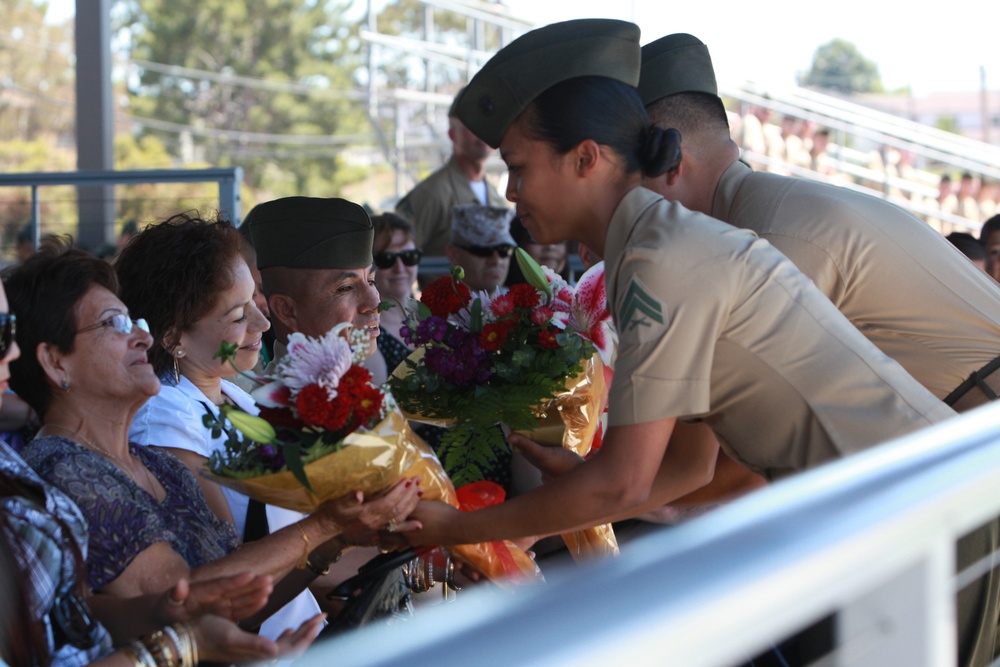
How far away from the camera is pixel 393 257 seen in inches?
190

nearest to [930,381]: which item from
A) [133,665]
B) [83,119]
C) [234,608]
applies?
[234,608]

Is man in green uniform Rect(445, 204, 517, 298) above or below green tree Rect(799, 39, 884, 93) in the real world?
below

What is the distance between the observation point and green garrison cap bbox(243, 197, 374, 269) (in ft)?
10.7

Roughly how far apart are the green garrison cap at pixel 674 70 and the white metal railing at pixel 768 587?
1733 millimetres

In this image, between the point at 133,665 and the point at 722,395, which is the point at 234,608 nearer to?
the point at 133,665

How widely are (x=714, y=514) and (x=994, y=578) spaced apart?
155 cm

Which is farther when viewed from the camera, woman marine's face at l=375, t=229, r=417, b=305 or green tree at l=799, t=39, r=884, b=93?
green tree at l=799, t=39, r=884, b=93

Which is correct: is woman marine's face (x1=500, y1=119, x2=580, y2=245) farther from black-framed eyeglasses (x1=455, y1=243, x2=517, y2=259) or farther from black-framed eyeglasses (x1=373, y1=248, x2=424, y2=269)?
black-framed eyeglasses (x1=455, y1=243, x2=517, y2=259)

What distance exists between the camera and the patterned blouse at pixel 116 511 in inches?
83.4

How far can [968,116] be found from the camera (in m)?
50.6

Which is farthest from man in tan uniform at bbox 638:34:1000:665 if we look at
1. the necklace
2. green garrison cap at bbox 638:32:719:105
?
the necklace

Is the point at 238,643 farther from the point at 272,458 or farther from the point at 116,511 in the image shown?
the point at 116,511

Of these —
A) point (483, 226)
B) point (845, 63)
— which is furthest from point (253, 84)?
point (483, 226)

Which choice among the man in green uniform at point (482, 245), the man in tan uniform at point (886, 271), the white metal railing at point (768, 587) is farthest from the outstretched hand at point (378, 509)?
the man in green uniform at point (482, 245)
